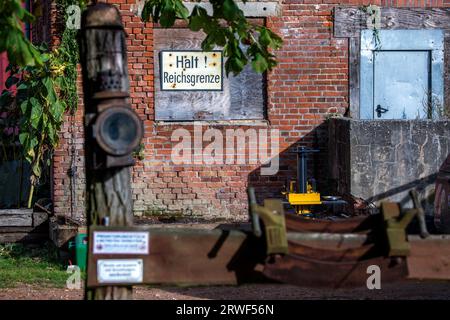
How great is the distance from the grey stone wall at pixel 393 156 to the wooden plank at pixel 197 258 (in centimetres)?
777

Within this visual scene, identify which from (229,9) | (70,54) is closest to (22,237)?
(70,54)

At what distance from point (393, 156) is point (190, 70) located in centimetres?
314

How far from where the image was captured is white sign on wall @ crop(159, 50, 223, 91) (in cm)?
1236

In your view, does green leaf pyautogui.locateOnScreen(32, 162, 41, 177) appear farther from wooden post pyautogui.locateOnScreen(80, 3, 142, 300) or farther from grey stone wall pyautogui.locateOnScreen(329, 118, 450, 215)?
wooden post pyautogui.locateOnScreen(80, 3, 142, 300)

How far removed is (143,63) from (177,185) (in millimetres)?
1816

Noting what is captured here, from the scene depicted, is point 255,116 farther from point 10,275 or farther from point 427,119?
point 10,275

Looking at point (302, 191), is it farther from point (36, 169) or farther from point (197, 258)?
point (197, 258)

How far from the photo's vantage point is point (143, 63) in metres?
12.3

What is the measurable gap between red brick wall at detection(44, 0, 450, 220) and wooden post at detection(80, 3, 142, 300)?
26.2 feet

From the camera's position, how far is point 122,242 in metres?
3.94

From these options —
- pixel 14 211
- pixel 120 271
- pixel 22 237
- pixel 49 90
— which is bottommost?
pixel 22 237

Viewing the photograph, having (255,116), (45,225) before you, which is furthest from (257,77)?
(45,225)

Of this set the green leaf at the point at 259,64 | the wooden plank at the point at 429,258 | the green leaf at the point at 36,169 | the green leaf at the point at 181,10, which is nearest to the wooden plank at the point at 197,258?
the wooden plank at the point at 429,258

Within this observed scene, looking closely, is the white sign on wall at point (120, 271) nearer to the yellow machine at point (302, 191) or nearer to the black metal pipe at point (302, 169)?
the yellow machine at point (302, 191)
